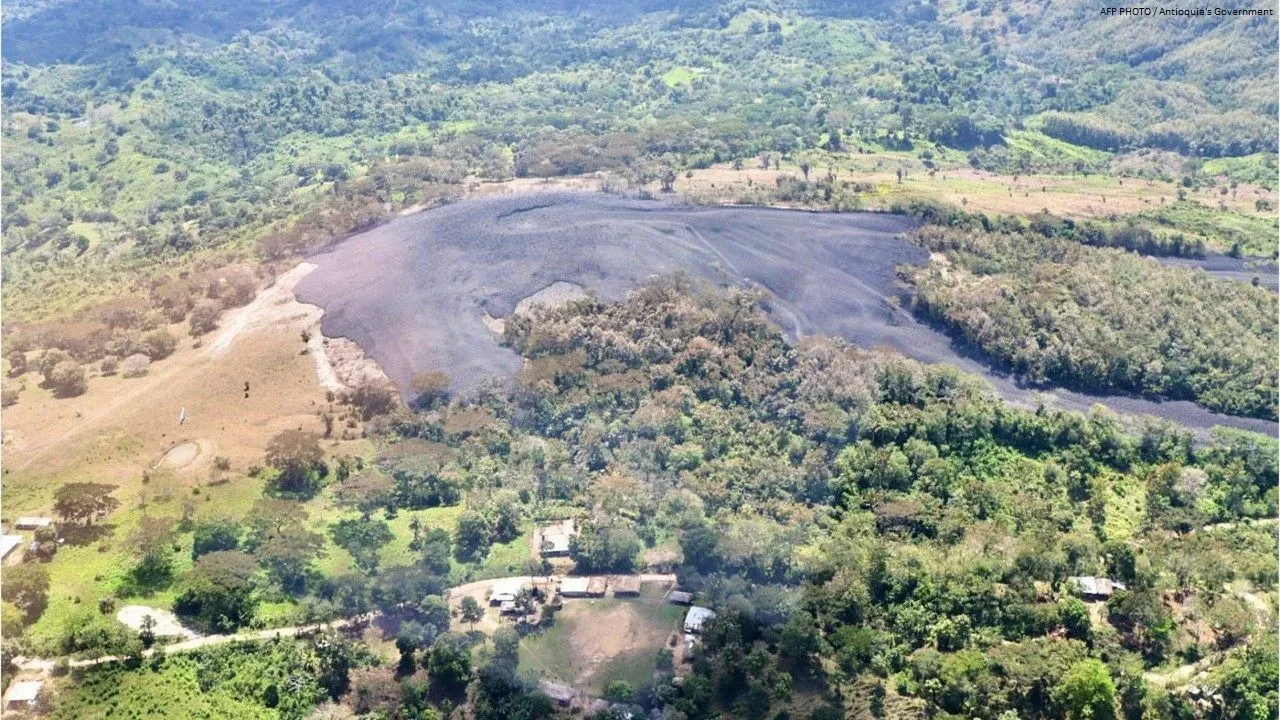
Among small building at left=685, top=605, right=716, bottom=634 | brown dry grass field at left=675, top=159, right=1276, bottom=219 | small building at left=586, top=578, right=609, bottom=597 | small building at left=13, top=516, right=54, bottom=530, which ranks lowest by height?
small building at left=685, top=605, right=716, bottom=634

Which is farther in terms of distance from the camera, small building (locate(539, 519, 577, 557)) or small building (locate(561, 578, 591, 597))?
small building (locate(539, 519, 577, 557))

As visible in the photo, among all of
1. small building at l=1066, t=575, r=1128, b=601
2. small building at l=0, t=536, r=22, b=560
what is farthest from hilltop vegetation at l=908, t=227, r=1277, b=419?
small building at l=0, t=536, r=22, b=560

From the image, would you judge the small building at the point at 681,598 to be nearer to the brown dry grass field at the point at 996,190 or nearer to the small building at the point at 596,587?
the small building at the point at 596,587

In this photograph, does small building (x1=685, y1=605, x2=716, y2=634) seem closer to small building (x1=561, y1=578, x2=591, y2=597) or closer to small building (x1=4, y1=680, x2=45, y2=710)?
small building (x1=561, y1=578, x2=591, y2=597)

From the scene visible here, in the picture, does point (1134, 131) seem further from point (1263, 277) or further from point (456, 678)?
point (456, 678)

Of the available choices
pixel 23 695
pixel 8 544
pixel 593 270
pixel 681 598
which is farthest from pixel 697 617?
pixel 8 544

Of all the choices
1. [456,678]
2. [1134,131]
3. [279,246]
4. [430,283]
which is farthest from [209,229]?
[1134,131]

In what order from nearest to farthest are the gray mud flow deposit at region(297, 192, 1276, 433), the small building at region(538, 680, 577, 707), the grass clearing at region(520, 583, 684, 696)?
the small building at region(538, 680, 577, 707) < the grass clearing at region(520, 583, 684, 696) < the gray mud flow deposit at region(297, 192, 1276, 433)

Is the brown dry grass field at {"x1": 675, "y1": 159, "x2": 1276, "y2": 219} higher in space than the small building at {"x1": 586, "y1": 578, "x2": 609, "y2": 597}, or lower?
higher

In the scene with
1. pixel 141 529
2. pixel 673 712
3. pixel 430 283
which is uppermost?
pixel 430 283
